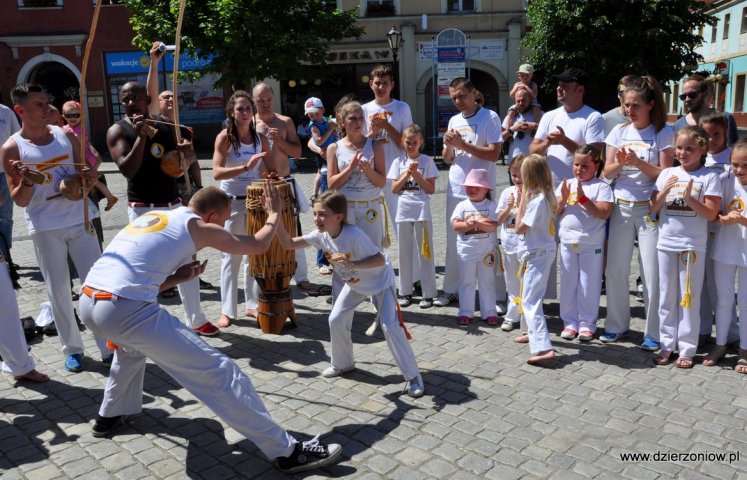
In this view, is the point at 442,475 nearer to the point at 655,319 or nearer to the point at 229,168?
the point at 655,319

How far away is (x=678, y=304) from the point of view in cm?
498

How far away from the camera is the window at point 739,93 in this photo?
37.4 metres

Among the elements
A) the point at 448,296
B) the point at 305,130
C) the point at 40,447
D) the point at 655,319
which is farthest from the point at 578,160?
the point at 305,130

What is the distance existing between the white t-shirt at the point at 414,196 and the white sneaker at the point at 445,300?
816mm

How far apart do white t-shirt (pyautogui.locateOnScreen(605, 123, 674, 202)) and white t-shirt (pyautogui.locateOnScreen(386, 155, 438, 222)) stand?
1815mm

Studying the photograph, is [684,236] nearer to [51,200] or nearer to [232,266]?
[232,266]

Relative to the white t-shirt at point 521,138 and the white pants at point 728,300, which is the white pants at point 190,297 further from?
the white pants at point 728,300

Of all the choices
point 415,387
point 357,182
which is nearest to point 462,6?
point 357,182

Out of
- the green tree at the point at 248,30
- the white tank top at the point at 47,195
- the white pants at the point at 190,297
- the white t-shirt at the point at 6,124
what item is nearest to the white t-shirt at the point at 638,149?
the white pants at the point at 190,297

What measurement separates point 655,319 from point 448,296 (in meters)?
2.08

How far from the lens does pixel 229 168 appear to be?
598cm

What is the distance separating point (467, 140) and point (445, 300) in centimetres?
162

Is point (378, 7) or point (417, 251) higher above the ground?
point (378, 7)

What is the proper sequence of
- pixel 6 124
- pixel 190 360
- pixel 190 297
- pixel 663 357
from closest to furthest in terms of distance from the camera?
1. pixel 190 360
2. pixel 663 357
3. pixel 190 297
4. pixel 6 124
